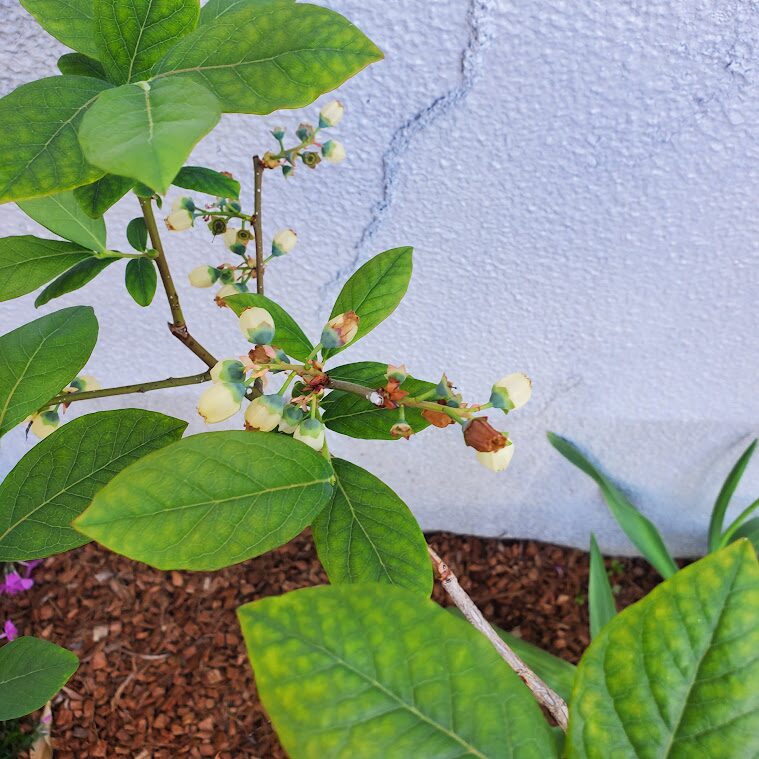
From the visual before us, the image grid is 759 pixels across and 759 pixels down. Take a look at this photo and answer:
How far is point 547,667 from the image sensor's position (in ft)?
3.51

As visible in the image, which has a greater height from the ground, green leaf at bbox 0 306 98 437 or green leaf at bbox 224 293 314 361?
green leaf at bbox 224 293 314 361

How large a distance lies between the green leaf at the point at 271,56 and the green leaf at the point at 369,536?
25 cm

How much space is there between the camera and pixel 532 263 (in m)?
0.88

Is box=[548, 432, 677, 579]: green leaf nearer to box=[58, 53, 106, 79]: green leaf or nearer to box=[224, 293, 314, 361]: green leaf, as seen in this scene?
box=[224, 293, 314, 361]: green leaf

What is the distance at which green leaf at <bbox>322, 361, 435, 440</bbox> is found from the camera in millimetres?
472

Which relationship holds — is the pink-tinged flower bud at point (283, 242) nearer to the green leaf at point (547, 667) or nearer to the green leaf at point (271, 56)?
the green leaf at point (271, 56)

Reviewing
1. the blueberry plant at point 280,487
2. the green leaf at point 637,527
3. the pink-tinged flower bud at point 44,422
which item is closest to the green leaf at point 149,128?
the blueberry plant at point 280,487

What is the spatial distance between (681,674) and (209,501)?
247 mm

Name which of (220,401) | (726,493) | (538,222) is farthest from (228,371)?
(726,493)

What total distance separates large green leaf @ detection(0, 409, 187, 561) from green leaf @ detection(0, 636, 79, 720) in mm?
80

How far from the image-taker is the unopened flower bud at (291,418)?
423 mm

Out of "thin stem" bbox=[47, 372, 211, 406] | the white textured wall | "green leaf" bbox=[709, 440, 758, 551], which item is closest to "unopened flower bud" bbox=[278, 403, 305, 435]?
"thin stem" bbox=[47, 372, 211, 406]

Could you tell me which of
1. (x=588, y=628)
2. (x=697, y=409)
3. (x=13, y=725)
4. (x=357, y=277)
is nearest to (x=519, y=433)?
(x=697, y=409)

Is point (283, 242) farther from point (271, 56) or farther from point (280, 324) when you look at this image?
point (271, 56)
